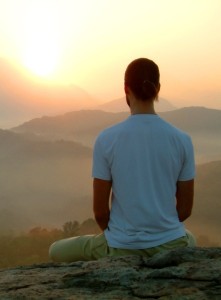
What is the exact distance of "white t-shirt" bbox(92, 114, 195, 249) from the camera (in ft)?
13.0

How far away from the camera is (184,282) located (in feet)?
10.7

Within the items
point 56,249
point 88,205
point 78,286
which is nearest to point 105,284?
point 78,286

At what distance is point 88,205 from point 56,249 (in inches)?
6278

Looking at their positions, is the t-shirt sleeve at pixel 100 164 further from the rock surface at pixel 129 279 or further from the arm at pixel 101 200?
the rock surface at pixel 129 279

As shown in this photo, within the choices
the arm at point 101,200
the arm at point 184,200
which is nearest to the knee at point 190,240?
the arm at point 184,200

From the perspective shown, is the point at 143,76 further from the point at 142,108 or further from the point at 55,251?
the point at 55,251

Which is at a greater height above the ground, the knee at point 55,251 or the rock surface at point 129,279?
the knee at point 55,251

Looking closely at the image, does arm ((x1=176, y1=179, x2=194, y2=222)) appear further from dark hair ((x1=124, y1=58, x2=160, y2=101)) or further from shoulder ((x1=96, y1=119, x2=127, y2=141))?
dark hair ((x1=124, y1=58, x2=160, y2=101))

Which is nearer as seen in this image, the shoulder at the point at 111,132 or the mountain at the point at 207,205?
the shoulder at the point at 111,132

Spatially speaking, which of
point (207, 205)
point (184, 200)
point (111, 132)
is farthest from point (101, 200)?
point (207, 205)

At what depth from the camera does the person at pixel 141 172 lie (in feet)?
13.0

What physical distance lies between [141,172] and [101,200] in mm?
432

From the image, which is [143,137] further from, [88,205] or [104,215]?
[88,205]

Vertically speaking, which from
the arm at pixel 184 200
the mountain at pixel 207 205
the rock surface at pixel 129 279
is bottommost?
the rock surface at pixel 129 279
